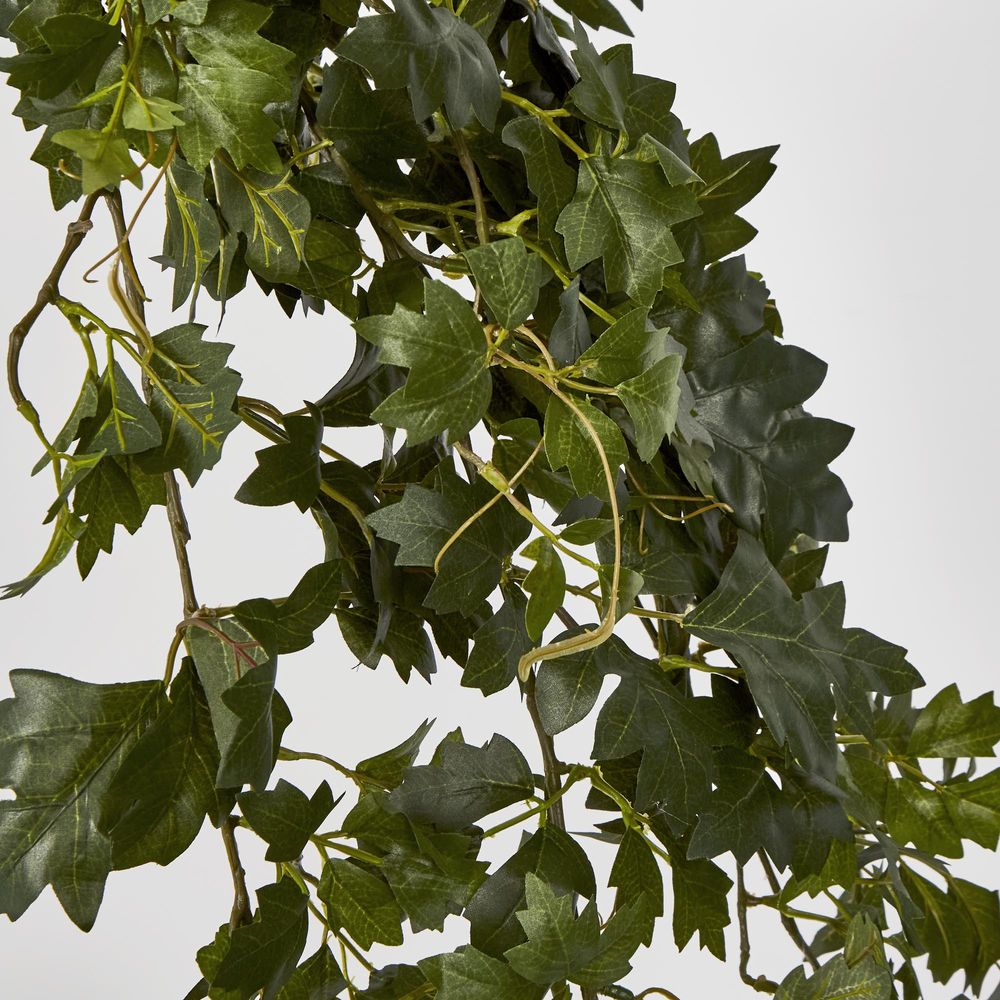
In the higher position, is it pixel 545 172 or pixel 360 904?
pixel 545 172

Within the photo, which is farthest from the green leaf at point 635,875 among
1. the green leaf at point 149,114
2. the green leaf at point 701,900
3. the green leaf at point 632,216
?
the green leaf at point 149,114

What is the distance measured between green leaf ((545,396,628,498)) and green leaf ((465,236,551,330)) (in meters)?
0.04

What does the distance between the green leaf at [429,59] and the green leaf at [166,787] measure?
0.70ft

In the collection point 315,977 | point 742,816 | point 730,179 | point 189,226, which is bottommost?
point 315,977

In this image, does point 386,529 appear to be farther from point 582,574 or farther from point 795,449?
point 582,574

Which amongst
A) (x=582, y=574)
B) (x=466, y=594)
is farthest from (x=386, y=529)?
(x=582, y=574)

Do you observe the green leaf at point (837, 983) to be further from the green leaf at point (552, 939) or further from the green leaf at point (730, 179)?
the green leaf at point (730, 179)

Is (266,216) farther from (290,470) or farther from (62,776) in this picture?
(62,776)

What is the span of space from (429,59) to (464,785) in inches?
10.6

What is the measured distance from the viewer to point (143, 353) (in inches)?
18.2

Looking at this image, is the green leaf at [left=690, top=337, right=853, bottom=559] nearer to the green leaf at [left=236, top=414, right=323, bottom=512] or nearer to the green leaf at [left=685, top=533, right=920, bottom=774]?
the green leaf at [left=685, top=533, right=920, bottom=774]

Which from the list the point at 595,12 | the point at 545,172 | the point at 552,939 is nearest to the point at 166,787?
the point at 552,939

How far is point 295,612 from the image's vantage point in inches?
17.0

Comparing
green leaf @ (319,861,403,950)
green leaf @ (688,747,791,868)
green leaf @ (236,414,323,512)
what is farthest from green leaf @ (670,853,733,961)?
green leaf @ (236,414,323,512)
